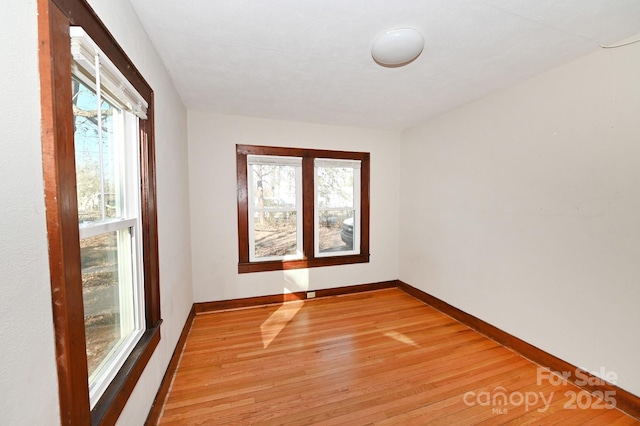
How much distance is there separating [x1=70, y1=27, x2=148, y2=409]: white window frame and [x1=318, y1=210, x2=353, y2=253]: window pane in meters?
2.35

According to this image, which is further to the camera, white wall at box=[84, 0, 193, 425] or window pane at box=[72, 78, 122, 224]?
white wall at box=[84, 0, 193, 425]

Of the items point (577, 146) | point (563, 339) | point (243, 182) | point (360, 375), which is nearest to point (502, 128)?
point (577, 146)

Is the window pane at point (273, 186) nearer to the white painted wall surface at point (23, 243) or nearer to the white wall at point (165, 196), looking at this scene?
the white wall at point (165, 196)

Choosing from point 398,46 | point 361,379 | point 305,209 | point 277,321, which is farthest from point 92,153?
point 305,209

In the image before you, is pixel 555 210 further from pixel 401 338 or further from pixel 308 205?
pixel 308 205

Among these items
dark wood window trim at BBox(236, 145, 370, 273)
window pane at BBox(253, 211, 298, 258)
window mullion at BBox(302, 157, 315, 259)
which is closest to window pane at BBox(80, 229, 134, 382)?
dark wood window trim at BBox(236, 145, 370, 273)

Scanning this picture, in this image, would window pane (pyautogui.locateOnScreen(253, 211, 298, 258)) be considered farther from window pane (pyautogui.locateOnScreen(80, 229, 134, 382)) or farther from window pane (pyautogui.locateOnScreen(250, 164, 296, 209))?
window pane (pyautogui.locateOnScreen(80, 229, 134, 382))

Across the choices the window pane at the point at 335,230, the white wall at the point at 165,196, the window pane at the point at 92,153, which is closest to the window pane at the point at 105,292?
the window pane at the point at 92,153

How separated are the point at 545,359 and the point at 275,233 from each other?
2.95m

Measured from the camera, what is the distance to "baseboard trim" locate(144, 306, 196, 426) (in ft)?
4.90

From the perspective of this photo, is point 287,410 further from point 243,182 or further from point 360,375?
point 243,182

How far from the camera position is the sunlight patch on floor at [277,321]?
251 centimetres

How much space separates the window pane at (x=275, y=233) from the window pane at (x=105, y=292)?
1.87m

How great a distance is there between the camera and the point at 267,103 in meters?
2.66
